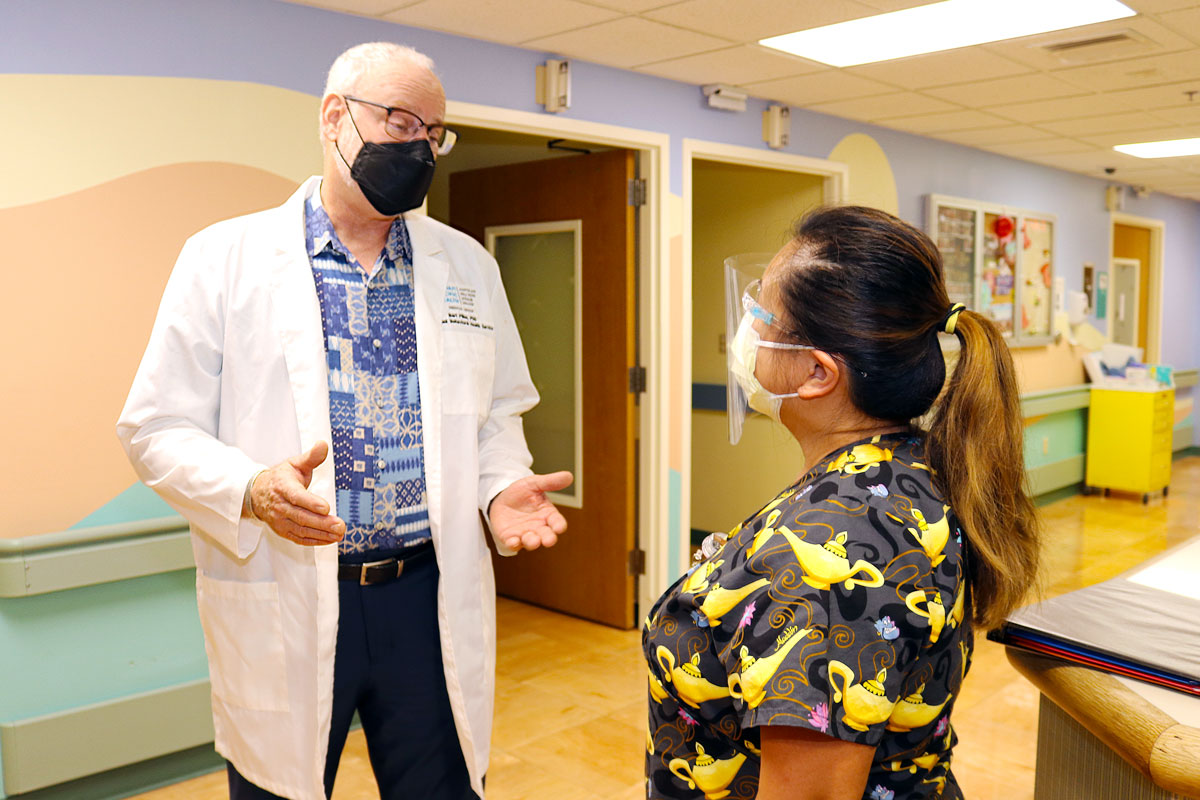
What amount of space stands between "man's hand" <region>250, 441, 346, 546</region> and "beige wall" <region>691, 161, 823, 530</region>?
154 inches

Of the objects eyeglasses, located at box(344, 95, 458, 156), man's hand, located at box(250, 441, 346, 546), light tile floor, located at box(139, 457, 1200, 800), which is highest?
eyeglasses, located at box(344, 95, 458, 156)

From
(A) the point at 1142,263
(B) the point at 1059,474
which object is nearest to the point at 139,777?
(B) the point at 1059,474

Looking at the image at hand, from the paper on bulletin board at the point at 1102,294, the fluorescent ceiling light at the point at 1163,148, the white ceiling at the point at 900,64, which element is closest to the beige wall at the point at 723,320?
the white ceiling at the point at 900,64

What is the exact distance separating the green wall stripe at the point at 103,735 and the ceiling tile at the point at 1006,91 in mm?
3912

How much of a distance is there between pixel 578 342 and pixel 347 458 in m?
2.85

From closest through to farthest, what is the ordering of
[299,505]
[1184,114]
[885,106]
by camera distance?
[299,505] < [885,106] < [1184,114]

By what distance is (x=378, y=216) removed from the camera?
1.71 metres

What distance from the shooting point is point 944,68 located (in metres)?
3.98

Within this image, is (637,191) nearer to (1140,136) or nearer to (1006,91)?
(1006,91)

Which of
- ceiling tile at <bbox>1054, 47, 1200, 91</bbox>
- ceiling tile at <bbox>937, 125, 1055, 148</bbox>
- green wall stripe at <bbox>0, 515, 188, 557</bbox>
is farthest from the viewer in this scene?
A: ceiling tile at <bbox>937, 125, 1055, 148</bbox>

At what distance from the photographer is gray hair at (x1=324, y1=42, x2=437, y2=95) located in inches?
67.4

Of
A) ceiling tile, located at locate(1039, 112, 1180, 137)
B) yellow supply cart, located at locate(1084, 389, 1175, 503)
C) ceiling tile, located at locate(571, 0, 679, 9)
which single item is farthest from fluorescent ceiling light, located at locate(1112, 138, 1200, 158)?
ceiling tile, located at locate(571, 0, 679, 9)

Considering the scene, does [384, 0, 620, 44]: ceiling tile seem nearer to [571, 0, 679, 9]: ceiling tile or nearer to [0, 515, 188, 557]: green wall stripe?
[571, 0, 679, 9]: ceiling tile

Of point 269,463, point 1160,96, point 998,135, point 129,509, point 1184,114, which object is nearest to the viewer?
point 269,463
